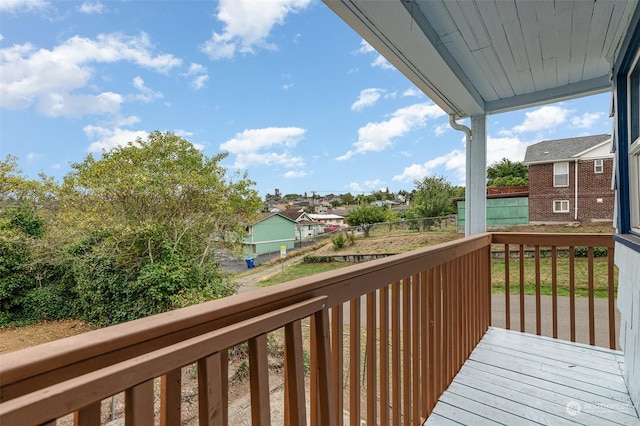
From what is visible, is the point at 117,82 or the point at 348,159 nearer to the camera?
the point at 117,82

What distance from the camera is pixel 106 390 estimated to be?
450mm

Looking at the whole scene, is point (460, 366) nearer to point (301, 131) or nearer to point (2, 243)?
point (2, 243)

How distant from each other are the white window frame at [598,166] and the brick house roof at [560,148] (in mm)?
182

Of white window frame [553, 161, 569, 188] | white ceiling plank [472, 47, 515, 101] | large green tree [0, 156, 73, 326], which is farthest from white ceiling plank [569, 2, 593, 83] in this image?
large green tree [0, 156, 73, 326]

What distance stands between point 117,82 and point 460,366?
3381 millimetres

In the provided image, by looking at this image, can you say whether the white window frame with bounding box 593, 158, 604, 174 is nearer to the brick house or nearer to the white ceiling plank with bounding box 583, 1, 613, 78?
the brick house

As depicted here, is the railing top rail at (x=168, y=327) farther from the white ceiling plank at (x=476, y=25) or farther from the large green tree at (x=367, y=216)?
the large green tree at (x=367, y=216)

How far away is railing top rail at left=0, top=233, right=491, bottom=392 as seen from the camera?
411 mm

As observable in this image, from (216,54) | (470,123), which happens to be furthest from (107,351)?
(470,123)

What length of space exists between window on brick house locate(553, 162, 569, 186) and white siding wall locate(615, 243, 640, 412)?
52.5 inches

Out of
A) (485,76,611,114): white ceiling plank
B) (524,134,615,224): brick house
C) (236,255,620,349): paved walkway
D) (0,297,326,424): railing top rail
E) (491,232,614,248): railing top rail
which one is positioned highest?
(485,76,611,114): white ceiling plank

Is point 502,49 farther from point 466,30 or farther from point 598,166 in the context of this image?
point 598,166

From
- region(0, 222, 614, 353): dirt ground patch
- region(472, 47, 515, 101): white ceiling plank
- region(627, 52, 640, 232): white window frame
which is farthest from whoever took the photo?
region(0, 222, 614, 353): dirt ground patch

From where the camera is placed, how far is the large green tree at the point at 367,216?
11.1ft
